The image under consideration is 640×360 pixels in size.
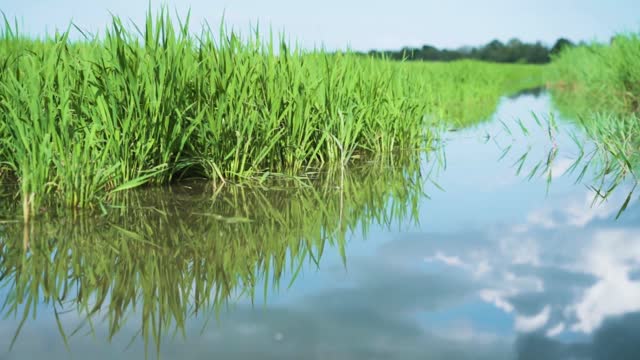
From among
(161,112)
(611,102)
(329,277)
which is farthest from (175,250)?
(611,102)

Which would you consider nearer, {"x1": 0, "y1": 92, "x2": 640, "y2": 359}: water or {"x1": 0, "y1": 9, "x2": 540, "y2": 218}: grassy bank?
{"x1": 0, "y1": 92, "x2": 640, "y2": 359}: water

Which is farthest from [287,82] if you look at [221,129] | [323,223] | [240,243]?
[240,243]

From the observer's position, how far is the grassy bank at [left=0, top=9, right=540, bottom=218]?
3.35 m

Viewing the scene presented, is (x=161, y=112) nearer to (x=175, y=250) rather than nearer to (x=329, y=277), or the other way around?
(x=175, y=250)

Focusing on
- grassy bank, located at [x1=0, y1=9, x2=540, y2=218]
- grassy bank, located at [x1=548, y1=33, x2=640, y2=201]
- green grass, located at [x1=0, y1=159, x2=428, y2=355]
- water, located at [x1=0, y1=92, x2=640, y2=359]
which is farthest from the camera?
grassy bank, located at [x1=548, y1=33, x2=640, y2=201]

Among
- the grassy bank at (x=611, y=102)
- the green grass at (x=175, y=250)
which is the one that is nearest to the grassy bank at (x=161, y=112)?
the green grass at (x=175, y=250)

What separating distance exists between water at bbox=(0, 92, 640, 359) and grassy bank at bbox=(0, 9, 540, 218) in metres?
0.27

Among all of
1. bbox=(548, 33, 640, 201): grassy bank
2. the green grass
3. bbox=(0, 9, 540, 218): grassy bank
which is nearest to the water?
the green grass

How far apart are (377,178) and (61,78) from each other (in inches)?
80.2

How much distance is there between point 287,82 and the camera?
184 inches

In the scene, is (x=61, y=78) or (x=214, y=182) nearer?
(x=61, y=78)

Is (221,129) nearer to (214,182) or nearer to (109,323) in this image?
(214,182)

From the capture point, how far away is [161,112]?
3.85m

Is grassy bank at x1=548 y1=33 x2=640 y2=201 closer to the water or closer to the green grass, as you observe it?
the water
